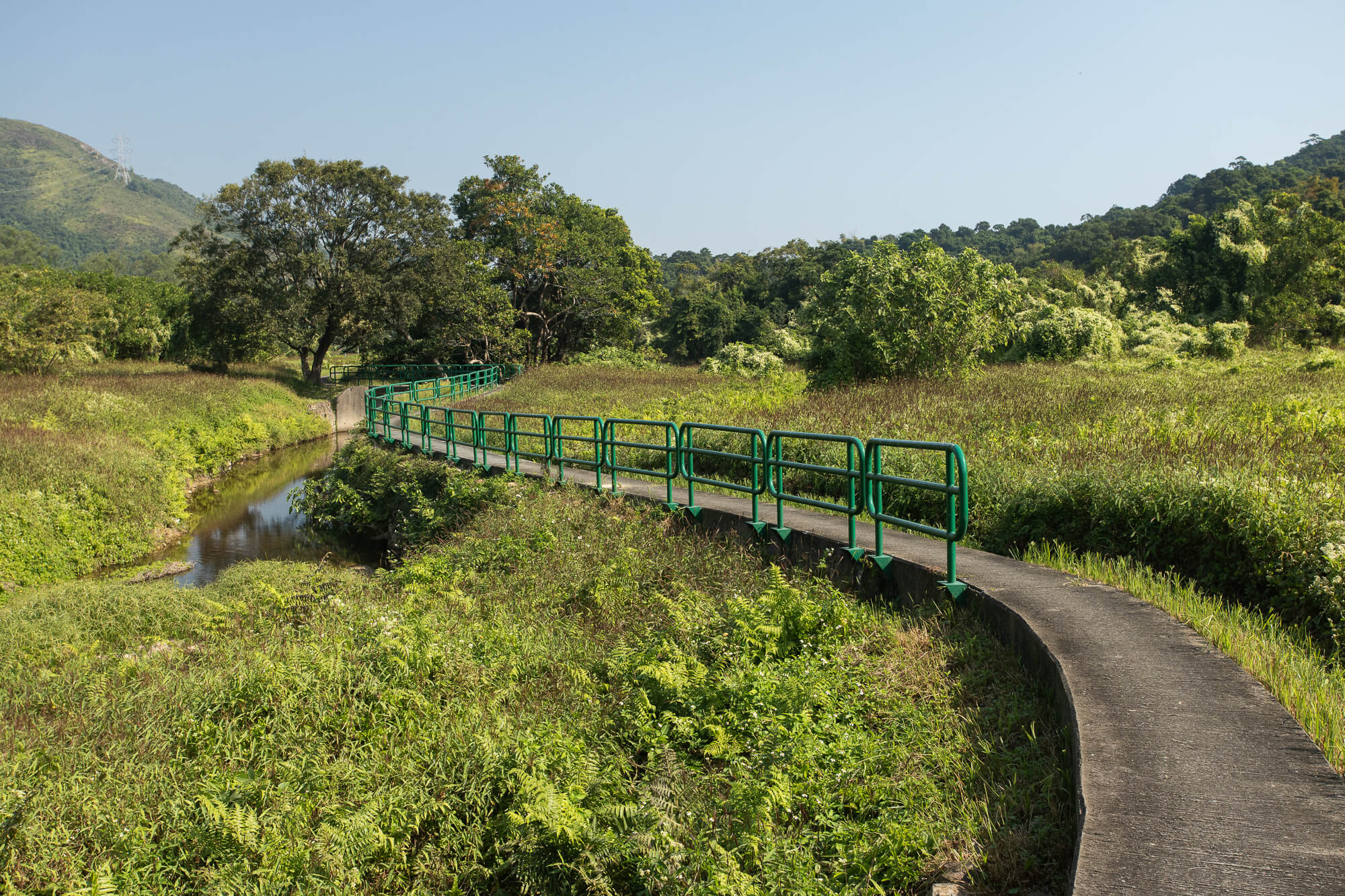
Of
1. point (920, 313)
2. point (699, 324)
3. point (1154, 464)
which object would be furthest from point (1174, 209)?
point (1154, 464)

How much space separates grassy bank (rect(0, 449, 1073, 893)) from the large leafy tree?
3848 cm

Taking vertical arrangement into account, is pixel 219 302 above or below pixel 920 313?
above

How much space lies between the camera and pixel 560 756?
4.46 meters

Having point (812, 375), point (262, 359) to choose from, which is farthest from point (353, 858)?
point (262, 359)

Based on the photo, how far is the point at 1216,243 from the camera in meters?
35.8

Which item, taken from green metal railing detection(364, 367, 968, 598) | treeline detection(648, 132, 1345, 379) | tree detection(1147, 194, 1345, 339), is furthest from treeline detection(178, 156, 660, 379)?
tree detection(1147, 194, 1345, 339)

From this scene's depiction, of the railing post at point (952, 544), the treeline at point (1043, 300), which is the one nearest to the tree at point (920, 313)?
the treeline at point (1043, 300)

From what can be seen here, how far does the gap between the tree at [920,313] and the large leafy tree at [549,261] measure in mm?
25882

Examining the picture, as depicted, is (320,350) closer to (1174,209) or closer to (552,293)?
(552,293)

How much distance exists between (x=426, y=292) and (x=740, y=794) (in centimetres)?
3956

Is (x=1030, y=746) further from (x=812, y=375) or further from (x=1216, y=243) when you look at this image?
(x=1216, y=243)

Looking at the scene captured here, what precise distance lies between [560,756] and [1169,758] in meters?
2.91

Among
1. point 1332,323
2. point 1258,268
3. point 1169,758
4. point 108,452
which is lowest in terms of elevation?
point 108,452

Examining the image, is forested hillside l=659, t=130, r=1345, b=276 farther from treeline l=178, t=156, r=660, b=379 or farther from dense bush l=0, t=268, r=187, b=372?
dense bush l=0, t=268, r=187, b=372
